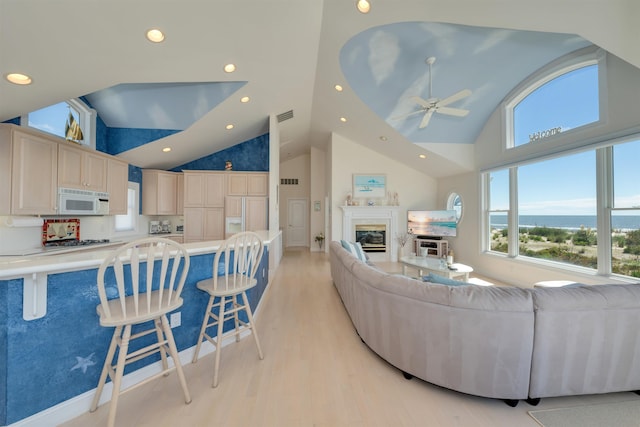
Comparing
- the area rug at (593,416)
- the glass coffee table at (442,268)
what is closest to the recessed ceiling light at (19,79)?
the area rug at (593,416)

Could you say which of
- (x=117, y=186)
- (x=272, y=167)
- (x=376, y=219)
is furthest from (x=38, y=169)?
(x=376, y=219)

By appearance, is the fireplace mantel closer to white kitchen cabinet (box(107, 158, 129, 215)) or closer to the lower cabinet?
the lower cabinet

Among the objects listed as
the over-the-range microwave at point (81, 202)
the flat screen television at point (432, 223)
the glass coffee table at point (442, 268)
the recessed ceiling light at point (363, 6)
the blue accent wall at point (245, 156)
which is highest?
the recessed ceiling light at point (363, 6)

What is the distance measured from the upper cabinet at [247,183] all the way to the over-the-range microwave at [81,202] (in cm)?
237

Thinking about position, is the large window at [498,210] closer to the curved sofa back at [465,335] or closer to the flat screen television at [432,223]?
the flat screen television at [432,223]

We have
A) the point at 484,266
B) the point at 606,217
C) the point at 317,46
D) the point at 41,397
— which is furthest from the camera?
the point at 484,266

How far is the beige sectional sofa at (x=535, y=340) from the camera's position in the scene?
1.53 metres

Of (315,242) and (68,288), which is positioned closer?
(68,288)

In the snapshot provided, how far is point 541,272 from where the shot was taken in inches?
155

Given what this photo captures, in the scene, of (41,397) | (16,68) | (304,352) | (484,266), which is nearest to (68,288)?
(41,397)

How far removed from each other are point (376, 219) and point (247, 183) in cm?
365

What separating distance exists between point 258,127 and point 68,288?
4949mm

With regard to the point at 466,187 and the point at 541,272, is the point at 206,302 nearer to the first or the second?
the point at 541,272

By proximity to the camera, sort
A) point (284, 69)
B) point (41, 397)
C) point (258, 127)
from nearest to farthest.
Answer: point (41, 397), point (284, 69), point (258, 127)
